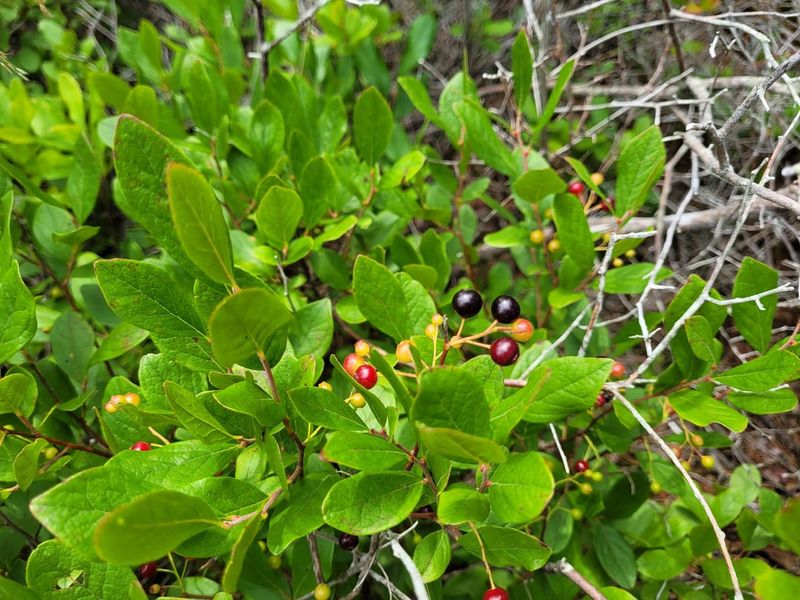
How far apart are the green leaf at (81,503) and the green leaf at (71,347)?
658 mm

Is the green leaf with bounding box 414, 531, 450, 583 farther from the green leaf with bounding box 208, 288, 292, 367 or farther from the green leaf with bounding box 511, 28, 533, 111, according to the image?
the green leaf with bounding box 511, 28, 533, 111

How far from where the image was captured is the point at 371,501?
2.90 ft

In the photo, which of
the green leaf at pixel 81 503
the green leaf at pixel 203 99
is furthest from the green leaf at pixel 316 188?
the green leaf at pixel 81 503

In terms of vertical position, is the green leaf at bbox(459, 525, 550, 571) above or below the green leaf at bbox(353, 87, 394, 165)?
below

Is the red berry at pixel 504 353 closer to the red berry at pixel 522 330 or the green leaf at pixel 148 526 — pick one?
the red berry at pixel 522 330

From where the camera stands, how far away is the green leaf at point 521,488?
2.48 ft

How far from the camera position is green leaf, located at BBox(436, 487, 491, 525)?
85cm

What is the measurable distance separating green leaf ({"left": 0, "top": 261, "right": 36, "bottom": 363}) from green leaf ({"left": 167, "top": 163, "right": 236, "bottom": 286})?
456mm

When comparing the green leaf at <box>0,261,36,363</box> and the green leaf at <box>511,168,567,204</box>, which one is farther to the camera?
the green leaf at <box>511,168,567,204</box>

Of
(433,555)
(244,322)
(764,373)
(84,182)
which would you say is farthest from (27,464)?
(764,373)

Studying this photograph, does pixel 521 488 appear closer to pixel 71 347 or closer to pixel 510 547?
pixel 510 547

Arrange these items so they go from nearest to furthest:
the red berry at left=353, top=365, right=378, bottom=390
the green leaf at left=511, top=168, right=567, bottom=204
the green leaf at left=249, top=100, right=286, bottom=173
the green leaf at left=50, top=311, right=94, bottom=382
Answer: the red berry at left=353, top=365, right=378, bottom=390 < the green leaf at left=511, top=168, right=567, bottom=204 < the green leaf at left=50, top=311, right=94, bottom=382 < the green leaf at left=249, top=100, right=286, bottom=173

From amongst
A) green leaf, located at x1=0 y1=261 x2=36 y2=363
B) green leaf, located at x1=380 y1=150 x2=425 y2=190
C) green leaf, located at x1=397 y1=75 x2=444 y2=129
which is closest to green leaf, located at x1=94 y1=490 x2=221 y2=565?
green leaf, located at x1=0 y1=261 x2=36 y2=363

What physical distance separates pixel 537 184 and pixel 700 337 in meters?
0.49
